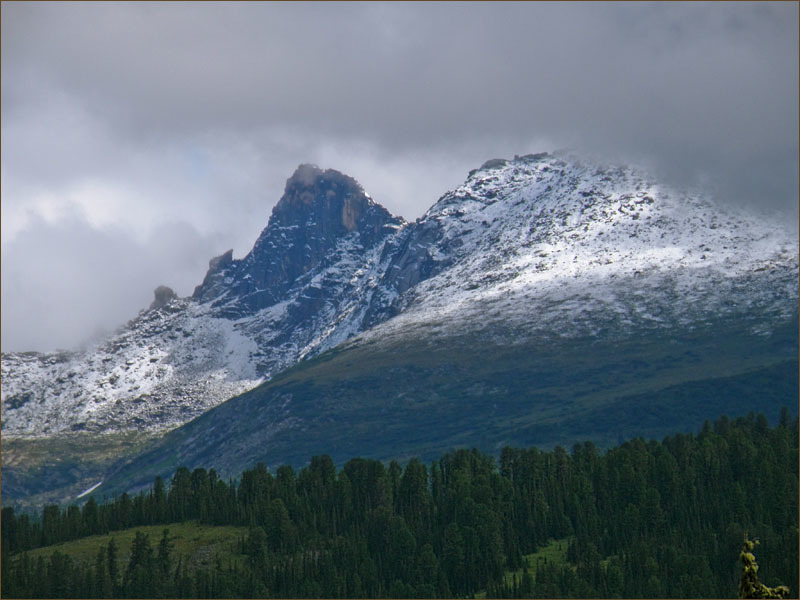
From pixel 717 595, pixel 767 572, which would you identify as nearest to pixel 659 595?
pixel 717 595

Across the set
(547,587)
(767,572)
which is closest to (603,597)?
(547,587)

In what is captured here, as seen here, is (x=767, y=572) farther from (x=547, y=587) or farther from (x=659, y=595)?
(x=547, y=587)

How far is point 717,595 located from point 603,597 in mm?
19981

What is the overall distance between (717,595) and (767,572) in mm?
12913

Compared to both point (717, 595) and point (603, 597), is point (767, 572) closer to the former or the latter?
point (717, 595)

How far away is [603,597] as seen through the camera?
196750 mm

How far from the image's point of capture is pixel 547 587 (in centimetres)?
19725

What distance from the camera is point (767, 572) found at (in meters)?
197

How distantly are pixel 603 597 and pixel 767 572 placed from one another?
30205mm

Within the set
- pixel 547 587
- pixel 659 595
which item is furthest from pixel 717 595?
pixel 547 587

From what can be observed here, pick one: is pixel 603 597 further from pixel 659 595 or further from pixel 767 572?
pixel 767 572

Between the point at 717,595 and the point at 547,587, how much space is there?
2976cm

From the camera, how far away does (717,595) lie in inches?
7505

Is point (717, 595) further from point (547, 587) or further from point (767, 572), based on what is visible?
point (547, 587)
